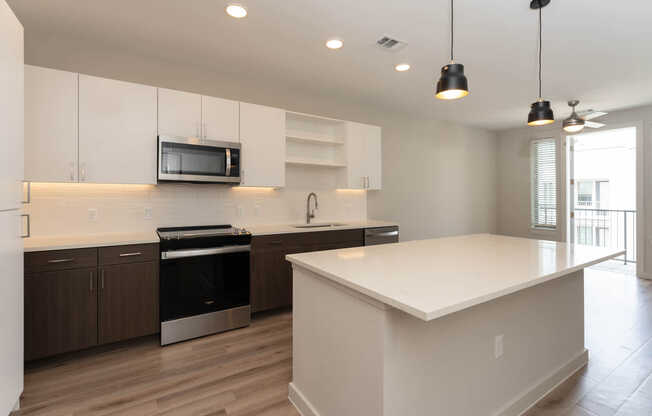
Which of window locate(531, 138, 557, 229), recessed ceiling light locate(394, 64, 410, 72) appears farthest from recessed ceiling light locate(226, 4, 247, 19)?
window locate(531, 138, 557, 229)

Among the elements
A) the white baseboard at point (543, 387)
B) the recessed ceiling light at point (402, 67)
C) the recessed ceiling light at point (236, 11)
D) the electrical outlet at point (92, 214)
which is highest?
the recessed ceiling light at point (402, 67)

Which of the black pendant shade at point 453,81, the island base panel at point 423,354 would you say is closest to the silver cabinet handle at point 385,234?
the island base panel at point 423,354

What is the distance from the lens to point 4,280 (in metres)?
1.57

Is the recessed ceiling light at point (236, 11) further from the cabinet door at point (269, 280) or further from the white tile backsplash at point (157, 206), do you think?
the cabinet door at point (269, 280)

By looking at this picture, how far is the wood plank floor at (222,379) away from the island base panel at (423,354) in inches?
7.3

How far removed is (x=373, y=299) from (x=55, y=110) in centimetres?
285

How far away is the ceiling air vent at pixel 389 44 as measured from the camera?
278 cm

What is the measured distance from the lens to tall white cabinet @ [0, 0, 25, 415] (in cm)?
153

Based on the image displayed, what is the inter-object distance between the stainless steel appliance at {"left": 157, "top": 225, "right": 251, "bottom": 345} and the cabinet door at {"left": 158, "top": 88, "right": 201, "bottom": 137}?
0.96 meters

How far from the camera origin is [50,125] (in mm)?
2465

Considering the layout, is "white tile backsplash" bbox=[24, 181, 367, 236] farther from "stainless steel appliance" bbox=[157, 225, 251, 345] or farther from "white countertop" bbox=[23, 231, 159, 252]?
"stainless steel appliance" bbox=[157, 225, 251, 345]

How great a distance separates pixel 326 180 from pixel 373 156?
29.2 inches

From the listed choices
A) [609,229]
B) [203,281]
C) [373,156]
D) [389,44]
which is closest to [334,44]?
[389,44]

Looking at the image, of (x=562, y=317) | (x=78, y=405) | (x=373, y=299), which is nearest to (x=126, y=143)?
(x=78, y=405)
